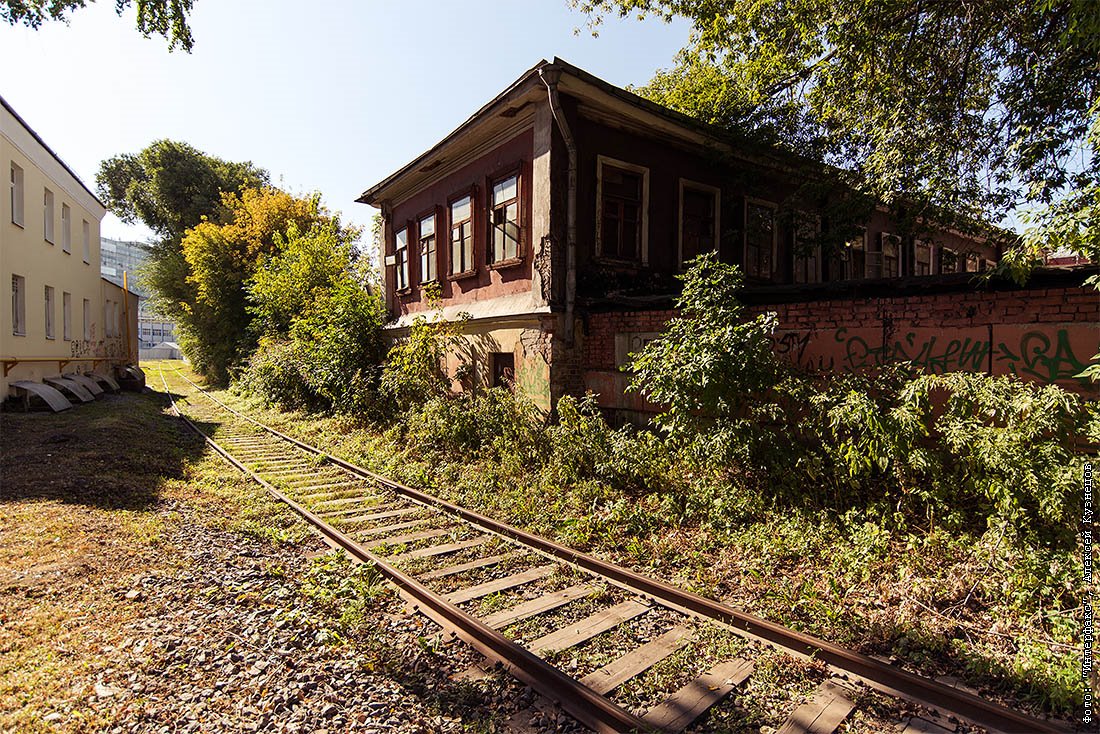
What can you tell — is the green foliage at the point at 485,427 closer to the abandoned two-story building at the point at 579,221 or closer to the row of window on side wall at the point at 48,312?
the abandoned two-story building at the point at 579,221

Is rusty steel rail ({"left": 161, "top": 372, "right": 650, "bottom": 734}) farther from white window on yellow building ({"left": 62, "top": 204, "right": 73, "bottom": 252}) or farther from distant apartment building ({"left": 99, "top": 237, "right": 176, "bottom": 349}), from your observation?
distant apartment building ({"left": 99, "top": 237, "right": 176, "bottom": 349})

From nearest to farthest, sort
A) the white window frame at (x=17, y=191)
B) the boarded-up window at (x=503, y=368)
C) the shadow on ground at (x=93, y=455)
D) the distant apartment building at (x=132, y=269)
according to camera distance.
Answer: the shadow on ground at (x=93, y=455) → the boarded-up window at (x=503, y=368) → the white window frame at (x=17, y=191) → the distant apartment building at (x=132, y=269)

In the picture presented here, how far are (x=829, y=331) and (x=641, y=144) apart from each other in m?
5.92

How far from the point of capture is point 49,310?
17.4 meters

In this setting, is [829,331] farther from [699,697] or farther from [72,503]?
[72,503]

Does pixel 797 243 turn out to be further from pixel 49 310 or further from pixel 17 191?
pixel 49 310

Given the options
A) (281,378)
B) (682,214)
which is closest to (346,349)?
(281,378)

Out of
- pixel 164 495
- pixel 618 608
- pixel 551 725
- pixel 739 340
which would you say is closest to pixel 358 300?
pixel 164 495

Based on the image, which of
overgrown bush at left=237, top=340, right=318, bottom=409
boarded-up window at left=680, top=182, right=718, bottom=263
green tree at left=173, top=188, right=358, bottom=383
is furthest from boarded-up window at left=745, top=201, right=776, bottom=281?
green tree at left=173, top=188, right=358, bottom=383

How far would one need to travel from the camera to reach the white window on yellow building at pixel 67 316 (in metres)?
18.6

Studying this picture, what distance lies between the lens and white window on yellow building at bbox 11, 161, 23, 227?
1522 centimetres

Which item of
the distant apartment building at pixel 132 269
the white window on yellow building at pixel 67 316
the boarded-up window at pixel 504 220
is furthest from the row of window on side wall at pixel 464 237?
the distant apartment building at pixel 132 269

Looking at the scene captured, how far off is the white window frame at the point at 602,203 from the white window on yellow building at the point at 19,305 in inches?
624

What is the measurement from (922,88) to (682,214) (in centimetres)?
440
